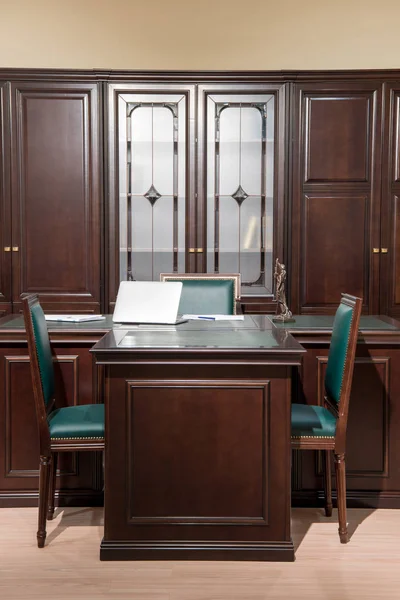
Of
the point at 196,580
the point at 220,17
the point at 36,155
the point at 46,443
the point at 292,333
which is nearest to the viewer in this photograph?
the point at 196,580

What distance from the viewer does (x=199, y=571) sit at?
2.32 metres

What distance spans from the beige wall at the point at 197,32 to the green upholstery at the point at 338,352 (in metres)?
2.38

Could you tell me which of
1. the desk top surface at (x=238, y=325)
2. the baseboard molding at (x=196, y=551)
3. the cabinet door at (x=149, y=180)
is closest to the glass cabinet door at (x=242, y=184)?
the cabinet door at (x=149, y=180)

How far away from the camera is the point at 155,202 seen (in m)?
4.10

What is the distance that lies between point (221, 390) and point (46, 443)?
0.70 metres

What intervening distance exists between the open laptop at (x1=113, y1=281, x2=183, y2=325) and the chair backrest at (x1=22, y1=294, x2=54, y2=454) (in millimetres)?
440

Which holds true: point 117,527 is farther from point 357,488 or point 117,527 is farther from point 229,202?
point 229,202

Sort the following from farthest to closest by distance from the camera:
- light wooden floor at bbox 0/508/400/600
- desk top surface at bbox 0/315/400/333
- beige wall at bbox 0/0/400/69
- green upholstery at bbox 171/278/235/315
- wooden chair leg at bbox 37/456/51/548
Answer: beige wall at bbox 0/0/400/69, green upholstery at bbox 171/278/235/315, desk top surface at bbox 0/315/400/333, wooden chair leg at bbox 37/456/51/548, light wooden floor at bbox 0/508/400/600

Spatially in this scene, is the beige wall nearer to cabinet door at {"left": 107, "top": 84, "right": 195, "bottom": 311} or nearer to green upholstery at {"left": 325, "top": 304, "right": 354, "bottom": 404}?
cabinet door at {"left": 107, "top": 84, "right": 195, "bottom": 311}

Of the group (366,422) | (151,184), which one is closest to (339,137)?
(151,184)

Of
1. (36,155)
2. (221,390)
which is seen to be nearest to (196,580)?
(221,390)

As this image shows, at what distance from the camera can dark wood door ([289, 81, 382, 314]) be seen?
400cm

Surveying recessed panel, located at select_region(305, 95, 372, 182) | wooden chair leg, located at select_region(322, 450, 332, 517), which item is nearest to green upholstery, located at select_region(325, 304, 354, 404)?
wooden chair leg, located at select_region(322, 450, 332, 517)

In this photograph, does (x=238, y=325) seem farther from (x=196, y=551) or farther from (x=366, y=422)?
(x=196, y=551)
